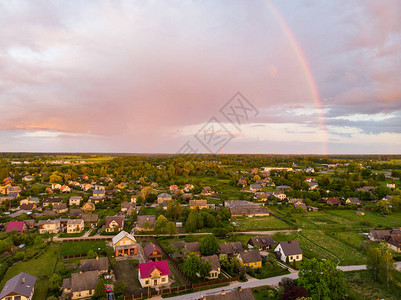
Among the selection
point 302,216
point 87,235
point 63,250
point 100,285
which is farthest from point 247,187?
point 100,285

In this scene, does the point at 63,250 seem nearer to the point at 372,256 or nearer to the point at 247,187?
the point at 372,256

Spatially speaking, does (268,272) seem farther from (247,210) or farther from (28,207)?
(28,207)

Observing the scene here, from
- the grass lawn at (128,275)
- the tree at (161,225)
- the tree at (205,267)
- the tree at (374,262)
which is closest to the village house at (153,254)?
the grass lawn at (128,275)

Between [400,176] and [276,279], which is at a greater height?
[400,176]

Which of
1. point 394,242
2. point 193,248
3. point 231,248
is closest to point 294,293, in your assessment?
point 231,248

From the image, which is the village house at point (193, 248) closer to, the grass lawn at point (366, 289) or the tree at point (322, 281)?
the tree at point (322, 281)

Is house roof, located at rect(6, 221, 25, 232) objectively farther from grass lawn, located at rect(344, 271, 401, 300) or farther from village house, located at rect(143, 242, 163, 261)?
grass lawn, located at rect(344, 271, 401, 300)
